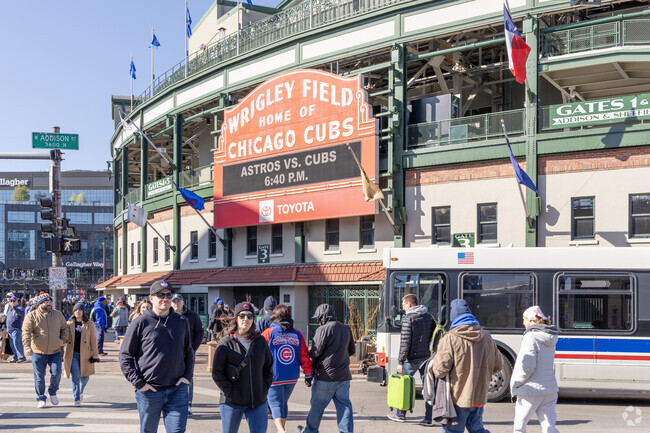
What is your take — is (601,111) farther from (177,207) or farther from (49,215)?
(177,207)

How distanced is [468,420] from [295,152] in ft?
67.0

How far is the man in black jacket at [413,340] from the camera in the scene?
35.8 ft

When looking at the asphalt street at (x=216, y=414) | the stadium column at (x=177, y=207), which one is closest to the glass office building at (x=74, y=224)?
the stadium column at (x=177, y=207)

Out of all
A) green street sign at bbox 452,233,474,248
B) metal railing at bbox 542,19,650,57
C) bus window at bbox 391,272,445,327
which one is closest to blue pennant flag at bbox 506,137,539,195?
green street sign at bbox 452,233,474,248

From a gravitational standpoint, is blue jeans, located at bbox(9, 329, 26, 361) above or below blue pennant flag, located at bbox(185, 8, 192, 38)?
below

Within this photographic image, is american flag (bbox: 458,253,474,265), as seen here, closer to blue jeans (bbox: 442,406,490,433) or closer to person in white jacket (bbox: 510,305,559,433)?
person in white jacket (bbox: 510,305,559,433)

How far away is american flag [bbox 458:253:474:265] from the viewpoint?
550 inches

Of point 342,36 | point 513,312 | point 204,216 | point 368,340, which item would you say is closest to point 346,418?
point 513,312

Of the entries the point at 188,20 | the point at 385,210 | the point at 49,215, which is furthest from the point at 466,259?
the point at 188,20

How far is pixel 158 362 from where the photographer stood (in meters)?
7.11

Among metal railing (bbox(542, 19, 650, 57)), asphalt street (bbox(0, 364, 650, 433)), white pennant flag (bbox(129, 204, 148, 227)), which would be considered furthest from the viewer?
white pennant flag (bbox(129, 204, 148, 227))

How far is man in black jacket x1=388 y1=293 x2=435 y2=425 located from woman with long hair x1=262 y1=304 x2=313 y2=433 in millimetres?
2324

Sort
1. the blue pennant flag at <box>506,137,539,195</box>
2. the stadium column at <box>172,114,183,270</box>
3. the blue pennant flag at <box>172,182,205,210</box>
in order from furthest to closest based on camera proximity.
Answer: the stadium column at <box>172,114,183,270</box> < the blue pennant flag at <box>172,182,205,210</box> < the blue pennant flag at <box>506,137,539,195</box>

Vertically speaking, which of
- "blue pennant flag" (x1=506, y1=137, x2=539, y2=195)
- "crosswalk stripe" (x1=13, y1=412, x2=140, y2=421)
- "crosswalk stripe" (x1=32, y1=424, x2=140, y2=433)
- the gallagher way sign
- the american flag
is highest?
the gallagher way sign
